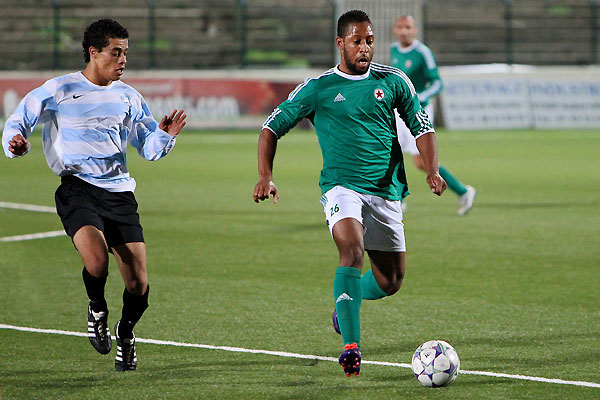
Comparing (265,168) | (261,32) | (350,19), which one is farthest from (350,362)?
(261,32)

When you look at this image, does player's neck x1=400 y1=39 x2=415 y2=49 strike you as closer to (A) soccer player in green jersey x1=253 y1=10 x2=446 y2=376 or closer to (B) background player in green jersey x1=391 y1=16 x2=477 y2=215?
(B) background player in green jersey x1=391 y1=16 x2=477 y2=215

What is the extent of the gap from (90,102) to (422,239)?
5.61 metres

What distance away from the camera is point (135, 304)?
5.90 m

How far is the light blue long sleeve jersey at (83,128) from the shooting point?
5.86 metres

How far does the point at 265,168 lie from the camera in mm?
5832

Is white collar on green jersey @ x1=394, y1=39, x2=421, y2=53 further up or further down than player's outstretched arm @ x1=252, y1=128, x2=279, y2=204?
further up

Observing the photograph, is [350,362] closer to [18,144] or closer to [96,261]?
[96,261]

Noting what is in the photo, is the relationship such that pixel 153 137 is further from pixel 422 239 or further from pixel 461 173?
pixel 461 173

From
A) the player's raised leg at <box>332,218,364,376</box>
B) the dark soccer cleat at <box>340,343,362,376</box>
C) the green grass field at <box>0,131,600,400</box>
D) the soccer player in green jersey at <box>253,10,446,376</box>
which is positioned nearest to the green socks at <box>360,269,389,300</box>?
the green grass field at <box>0,131,600,400</box>

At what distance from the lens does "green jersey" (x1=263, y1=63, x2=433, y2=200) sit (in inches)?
236

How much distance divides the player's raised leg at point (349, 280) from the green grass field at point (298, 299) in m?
0.27

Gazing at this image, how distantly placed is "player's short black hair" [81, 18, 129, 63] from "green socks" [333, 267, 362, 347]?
6.15ft

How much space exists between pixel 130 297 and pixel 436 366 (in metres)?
1.78

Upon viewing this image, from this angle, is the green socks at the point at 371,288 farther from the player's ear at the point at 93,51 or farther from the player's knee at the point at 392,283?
the player's ear at the point at 93,51
